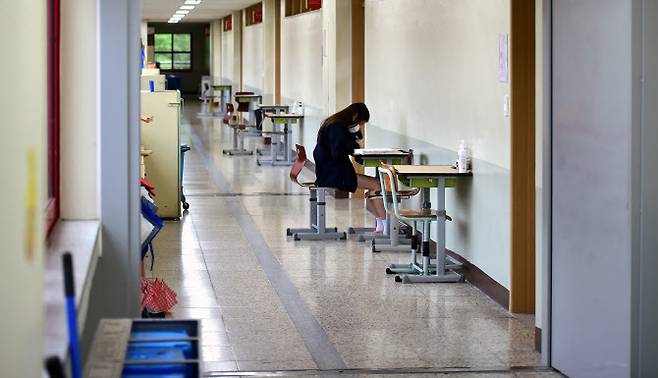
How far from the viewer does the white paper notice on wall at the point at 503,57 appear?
7000 mm

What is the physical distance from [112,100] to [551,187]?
2167 millimetres

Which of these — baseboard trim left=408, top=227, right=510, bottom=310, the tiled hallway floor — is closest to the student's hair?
the tiled hallway floor

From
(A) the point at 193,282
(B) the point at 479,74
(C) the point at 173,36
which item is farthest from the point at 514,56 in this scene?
(C) the point at 173,36

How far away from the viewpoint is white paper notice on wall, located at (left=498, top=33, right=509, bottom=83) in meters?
7.00

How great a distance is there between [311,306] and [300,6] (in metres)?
11.5

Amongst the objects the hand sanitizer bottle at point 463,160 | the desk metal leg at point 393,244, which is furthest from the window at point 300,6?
the hand sanitizer bottle at point 463,160

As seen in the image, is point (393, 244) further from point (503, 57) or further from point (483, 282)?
point (503, 57)

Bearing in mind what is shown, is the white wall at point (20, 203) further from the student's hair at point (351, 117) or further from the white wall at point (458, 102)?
the student's hair at point (351, 117)

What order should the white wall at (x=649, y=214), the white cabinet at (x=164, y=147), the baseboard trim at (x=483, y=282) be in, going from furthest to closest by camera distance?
the white cabinet at (x=164, y=147) < the baseboard trim at (x=483, y=282) < the white wall at (x=649, y=214)

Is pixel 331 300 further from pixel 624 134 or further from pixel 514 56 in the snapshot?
pixel 624 134

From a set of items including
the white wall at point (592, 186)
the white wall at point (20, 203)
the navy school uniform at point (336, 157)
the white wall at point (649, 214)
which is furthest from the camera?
the navy school uniform at point (336, 157)

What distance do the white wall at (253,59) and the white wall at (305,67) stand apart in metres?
2.56

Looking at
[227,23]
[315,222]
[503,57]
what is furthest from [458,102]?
[227,23]

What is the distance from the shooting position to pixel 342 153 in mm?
9594
